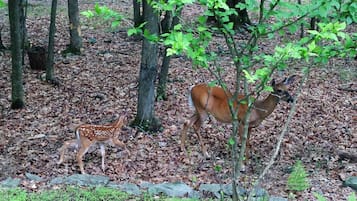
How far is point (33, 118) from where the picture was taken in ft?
27.4

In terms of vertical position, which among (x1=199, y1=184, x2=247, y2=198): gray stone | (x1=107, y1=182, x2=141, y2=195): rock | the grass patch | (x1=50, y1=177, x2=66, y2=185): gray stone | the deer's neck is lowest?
(x1=199, y1=184, x2=247, y2=198): gray stone

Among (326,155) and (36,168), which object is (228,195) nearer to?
(326,155)

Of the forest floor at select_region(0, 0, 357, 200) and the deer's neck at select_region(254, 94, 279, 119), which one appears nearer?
the forest floor at select_region(0, 0, 357, 200)

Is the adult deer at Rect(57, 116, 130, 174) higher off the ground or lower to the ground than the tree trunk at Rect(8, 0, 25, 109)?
lower

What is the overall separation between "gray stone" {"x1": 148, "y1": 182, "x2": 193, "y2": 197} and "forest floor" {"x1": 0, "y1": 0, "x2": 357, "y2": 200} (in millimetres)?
343

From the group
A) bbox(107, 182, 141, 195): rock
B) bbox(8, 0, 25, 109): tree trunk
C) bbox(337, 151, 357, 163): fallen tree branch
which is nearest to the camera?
bbox(107, 182, 141, 195): rock

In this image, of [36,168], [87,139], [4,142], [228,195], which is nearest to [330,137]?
[228,195]

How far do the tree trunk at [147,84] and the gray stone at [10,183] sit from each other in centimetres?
228

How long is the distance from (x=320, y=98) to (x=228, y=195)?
4215 millimetres

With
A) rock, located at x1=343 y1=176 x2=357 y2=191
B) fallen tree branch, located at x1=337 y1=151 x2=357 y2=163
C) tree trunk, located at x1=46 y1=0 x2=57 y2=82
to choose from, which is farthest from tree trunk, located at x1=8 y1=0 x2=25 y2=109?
rock, located at x1=343 y1=176 x2=357 y2=191

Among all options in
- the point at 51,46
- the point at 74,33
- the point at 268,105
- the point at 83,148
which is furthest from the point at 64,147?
the point at 74,33

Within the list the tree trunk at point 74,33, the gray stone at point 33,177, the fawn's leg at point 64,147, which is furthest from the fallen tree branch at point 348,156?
the tree trunk at point 74,33

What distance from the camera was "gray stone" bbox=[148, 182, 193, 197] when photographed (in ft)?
19.0

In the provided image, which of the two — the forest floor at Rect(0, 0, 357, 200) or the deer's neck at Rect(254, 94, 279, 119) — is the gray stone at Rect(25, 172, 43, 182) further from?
the deer's neck at Rect(254, 94, 279, 119)
